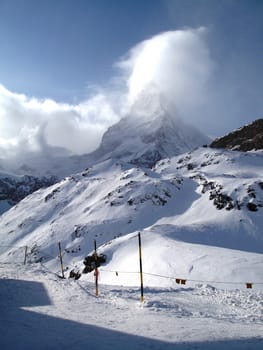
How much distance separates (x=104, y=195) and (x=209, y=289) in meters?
107

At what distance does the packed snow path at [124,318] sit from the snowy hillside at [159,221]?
442 inches

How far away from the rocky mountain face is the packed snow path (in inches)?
5497

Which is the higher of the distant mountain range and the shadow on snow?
the distant mountain range

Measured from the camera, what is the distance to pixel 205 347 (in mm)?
10094

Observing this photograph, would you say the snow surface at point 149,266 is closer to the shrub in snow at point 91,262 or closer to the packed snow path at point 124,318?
the packed snow path at point 124,318

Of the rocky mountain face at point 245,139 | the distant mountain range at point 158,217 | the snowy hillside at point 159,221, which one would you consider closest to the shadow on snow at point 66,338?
the snowy hillside at point 159,221

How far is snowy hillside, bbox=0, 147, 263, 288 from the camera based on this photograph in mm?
37594

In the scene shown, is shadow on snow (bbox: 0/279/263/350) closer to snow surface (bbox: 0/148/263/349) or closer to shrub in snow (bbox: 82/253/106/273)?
snow surface (bbox: 0/148/263/349)

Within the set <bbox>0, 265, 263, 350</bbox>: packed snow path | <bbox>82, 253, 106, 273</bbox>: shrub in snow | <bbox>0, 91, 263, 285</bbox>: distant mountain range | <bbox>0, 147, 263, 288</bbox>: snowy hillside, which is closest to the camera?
<bbox>0, 265, 263, 350</bbox>: packed snow path

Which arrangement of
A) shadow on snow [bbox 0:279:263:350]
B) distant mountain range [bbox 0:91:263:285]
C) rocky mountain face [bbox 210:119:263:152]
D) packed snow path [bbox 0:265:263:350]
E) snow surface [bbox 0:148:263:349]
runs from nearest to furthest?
1. shadow on snow [bbox 0:279:263:350]
2. packed snow path [bbox 0:265:263:350]
3. snow surface [bbox 0:148:263:349]
4. distant mountain range [bbox 0:91:263:285]
5. rocky mountain face [bbox 210:119:263:152]

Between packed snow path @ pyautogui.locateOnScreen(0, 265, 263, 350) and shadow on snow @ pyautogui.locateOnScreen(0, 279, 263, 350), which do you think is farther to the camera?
packed snow path @ pyautogui.locateOnScreen(0, 265, 263, 350)

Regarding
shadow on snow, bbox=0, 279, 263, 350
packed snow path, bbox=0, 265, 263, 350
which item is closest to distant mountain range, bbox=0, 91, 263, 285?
packed snow path, bbox=0, 265, 263, 350

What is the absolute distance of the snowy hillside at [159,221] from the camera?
1480 inches

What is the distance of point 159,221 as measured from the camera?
323 ft
